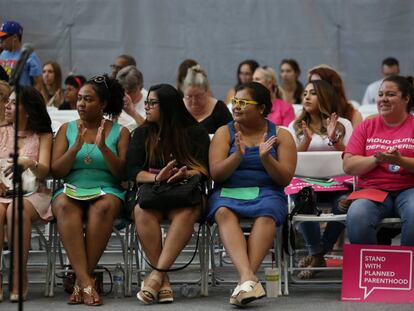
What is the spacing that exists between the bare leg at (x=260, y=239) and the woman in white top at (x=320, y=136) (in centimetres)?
78

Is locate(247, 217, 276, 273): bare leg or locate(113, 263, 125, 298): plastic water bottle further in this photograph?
locate(113, 263, 125, 298): plastic water bottle

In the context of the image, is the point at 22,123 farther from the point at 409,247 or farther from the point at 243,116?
the point at 409,247

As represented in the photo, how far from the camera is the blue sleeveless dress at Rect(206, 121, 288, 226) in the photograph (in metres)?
6.61

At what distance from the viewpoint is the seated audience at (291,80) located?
10850mm

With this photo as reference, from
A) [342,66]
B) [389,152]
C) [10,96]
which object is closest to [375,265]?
[389,152]

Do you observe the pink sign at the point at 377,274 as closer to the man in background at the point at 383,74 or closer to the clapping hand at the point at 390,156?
the clapping hand at the point at 390,156

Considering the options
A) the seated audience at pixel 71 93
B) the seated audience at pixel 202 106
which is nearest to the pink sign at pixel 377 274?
the seated audience at pixel 202 106

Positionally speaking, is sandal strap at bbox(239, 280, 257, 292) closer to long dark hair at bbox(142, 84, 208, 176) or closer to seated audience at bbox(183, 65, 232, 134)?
long dark hair at bbox(142, 84, 208, 176)

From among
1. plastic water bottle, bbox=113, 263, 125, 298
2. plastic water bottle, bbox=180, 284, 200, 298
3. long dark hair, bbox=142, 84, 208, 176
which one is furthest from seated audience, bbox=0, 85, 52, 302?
plastic water bottle, bbox=180, 284, 200, 298

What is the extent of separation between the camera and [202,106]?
825 centimetres

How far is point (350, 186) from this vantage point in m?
7.29

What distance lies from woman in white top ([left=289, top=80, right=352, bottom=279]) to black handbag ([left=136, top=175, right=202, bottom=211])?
103cm

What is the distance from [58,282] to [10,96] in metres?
1.24

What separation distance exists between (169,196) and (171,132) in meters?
0.48
